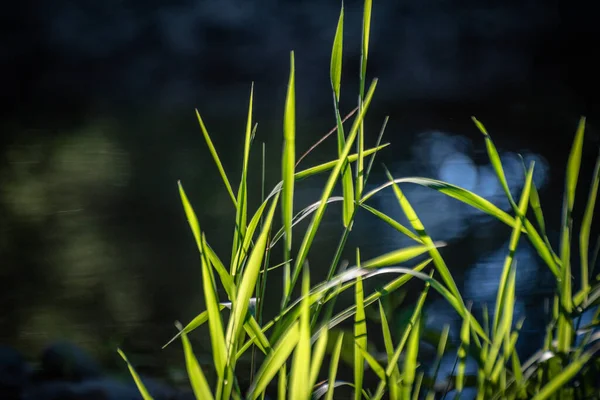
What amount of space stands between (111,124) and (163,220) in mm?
215

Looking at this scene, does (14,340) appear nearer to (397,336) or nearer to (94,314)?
(94,314)

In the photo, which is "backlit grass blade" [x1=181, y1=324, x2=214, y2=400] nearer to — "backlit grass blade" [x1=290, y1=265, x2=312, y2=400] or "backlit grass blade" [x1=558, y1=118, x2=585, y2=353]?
"backlit grass blade" [x1=290, y1=265, x2=312, y2=400]

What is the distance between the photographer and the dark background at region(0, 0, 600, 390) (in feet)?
2.75

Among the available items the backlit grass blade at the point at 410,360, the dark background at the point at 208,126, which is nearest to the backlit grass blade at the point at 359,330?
the backlit grass blade at the point at 410,360

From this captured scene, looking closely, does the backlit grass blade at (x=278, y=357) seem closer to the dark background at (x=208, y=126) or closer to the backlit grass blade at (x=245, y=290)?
the backlit grass blade at (x=245, y=290)

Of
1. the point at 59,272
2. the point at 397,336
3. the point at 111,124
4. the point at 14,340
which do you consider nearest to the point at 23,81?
the point at 111,124

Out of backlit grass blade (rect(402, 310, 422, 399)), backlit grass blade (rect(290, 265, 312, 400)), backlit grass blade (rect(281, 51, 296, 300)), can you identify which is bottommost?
backlit grass blade (rect(402, 310, 422, 399))

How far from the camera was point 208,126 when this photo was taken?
907mm

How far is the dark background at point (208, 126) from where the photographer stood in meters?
0.84

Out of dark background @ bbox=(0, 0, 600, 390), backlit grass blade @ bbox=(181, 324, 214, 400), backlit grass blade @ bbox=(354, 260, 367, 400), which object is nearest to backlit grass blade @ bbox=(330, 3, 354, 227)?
backlit grass blade @ bbox=(354, 260, 367, 400)

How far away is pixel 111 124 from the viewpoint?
0.94m

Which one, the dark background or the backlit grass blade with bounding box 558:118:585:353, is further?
the dark background

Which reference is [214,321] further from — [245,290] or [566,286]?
[566,286]

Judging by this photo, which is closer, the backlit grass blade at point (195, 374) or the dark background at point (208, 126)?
the backlit grass blade at point (195, 374)
